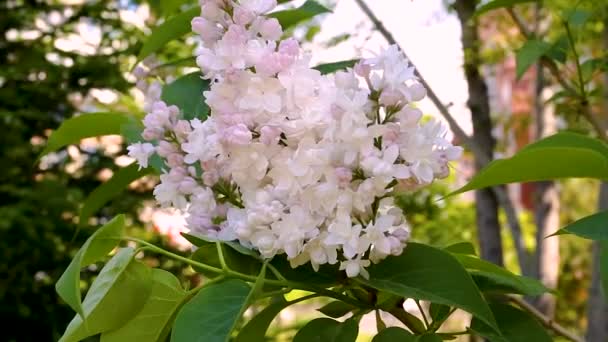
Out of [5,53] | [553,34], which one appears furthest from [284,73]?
[5,53]

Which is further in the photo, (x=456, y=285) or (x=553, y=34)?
(x=553, y=34)

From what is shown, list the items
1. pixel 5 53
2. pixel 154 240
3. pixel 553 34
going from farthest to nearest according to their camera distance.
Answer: pixel 5 53 < pixel 154 240 < pixel 553 34

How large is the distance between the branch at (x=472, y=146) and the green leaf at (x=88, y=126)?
0.25 m

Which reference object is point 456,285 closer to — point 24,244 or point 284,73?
point 284,73

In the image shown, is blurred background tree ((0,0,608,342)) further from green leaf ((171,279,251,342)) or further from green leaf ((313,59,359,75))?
green leaf ((171,279,251,342))

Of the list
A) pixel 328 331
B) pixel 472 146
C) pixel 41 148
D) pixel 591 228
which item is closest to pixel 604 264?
pixel 591 228

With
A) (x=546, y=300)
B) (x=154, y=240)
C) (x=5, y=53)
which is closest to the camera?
(x=546, y=300)

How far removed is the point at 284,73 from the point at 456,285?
13 centimetres

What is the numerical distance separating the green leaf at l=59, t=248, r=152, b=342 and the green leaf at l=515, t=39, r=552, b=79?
374 mm

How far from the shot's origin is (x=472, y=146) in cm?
100

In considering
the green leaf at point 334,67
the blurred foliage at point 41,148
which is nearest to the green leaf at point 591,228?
the green leaf at point 334,67

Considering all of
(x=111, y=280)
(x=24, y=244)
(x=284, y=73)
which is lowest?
(x=24, y=244)

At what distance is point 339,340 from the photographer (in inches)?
15.7

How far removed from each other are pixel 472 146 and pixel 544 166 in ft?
Result: 2.03
